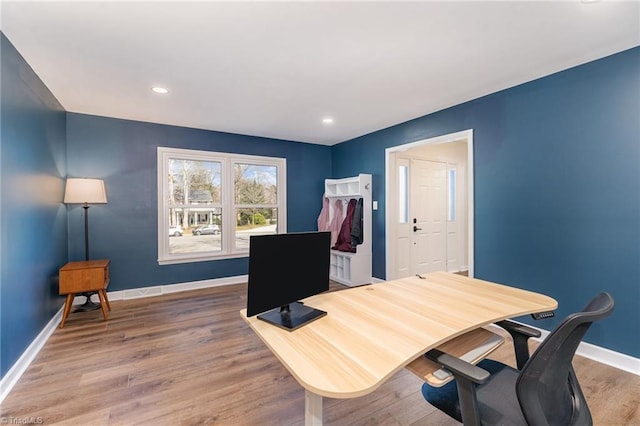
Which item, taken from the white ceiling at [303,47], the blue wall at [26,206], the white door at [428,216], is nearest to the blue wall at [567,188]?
the white ceiling at [303,47]

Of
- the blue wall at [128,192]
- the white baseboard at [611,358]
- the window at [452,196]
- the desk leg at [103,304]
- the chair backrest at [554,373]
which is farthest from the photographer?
the window at [452,196]

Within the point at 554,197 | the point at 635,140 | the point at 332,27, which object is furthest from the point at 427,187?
the point at 332,27

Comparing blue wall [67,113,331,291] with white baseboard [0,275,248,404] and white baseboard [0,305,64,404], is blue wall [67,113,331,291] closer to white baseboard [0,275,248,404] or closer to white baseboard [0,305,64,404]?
white baseboard [0,275,248,404]

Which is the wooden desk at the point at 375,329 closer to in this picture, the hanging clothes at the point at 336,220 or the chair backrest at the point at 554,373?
the chair backrest at the point at 554,373

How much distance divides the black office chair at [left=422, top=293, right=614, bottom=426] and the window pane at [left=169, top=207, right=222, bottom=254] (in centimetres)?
417

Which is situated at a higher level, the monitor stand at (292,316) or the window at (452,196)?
the window at (452,196)

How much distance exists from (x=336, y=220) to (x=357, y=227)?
712 millimetres

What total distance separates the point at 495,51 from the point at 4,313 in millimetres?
4176

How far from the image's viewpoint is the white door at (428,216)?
4977 millimetres

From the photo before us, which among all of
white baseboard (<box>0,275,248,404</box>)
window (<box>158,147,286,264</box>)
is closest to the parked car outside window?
window (<box>158,147,286,264</box>)

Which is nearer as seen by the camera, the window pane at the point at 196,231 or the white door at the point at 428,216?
the window pane at the point at 196,231

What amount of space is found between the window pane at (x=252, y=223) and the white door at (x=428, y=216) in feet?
7.98

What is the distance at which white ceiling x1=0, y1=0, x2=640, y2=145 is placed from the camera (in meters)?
1.87

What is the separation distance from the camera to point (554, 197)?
2.71 meters
